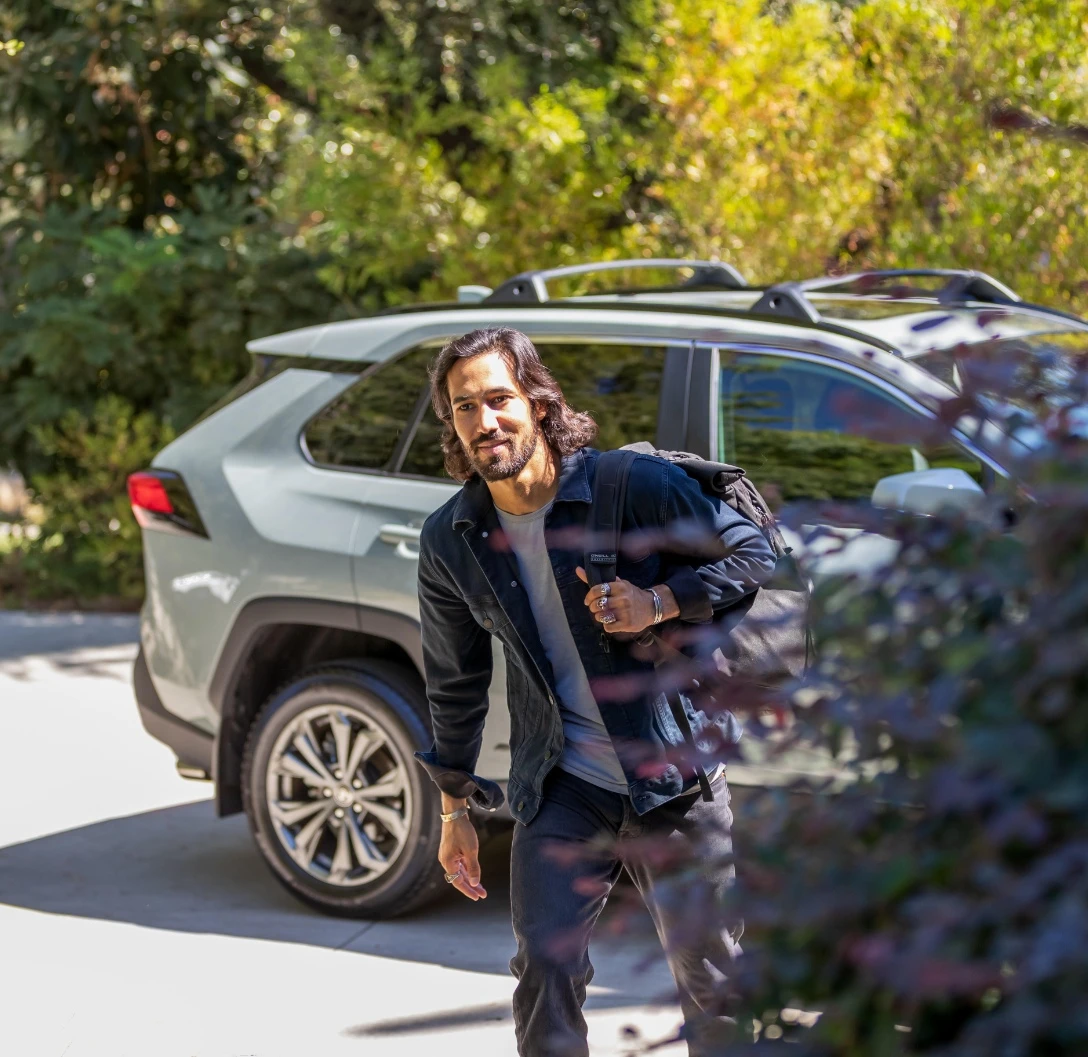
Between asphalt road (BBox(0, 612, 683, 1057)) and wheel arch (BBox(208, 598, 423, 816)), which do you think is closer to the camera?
asphalt road (BBox(0, 612, 683, 1057))

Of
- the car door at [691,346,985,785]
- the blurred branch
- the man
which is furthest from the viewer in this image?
the car door at [691,346,985,785]

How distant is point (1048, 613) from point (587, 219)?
8370mm

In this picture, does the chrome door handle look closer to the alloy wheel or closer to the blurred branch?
the alloy wheel

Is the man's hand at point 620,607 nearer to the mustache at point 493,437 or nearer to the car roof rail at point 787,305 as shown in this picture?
the mustache at point 493,437

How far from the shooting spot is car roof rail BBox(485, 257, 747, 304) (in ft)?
17.3

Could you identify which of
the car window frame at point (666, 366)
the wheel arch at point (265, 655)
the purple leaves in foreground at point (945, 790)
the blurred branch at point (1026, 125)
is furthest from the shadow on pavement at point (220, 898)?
A: the blurred branch at point (1026, 125)

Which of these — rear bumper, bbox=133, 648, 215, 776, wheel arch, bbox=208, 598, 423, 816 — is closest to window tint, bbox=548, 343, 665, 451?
wheel arch, bbox=208, 598, 423, 816

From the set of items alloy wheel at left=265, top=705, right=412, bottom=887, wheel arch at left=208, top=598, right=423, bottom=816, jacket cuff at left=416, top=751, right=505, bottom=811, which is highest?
jacket cuff at left=416, top=751, right=505, bottom=811

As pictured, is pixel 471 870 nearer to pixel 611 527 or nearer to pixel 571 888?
pixel 571 888

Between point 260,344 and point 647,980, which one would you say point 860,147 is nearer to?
point 260,344

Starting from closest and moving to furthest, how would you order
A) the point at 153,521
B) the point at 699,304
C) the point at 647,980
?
1. the point at 647,980
2. the point at 699,304
3. the point at 153,521

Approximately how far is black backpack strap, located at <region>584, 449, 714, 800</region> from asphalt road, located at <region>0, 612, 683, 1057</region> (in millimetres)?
622

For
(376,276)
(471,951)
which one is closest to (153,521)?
(471,951)

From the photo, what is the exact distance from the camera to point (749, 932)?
148 cm
